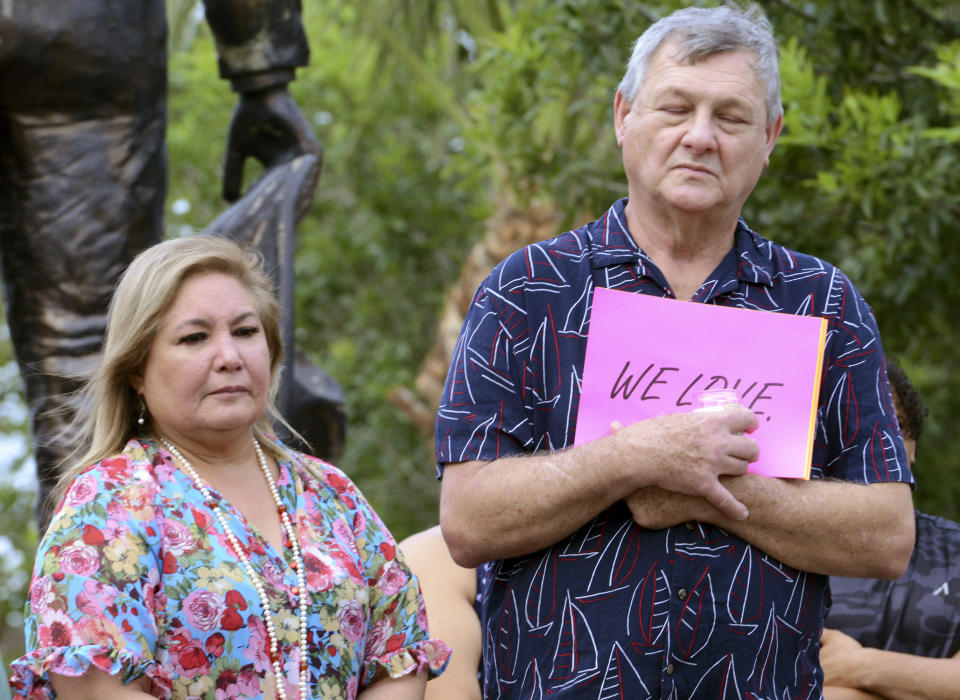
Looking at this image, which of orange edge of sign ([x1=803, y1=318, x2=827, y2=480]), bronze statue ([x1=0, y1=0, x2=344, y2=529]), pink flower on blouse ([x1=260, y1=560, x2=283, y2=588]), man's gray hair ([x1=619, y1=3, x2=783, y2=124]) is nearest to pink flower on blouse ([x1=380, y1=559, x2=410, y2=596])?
pink flower on blouse ([x1=260, y1=560, x2=283, y2=588])

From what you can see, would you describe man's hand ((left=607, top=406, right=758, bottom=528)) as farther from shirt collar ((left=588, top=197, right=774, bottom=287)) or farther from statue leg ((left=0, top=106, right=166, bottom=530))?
statue leg ((left=0, top=106, right=166, bottom=530))

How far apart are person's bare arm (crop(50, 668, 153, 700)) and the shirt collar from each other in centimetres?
101

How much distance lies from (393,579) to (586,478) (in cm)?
51

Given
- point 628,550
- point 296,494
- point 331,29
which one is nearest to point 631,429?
point 628,550

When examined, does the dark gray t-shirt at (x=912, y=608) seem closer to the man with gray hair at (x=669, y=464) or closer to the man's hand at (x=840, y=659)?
the man's hand at (x=840, y=659)

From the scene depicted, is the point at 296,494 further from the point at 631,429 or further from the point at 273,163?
the point at 273,163

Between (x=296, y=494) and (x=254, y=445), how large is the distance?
13cm

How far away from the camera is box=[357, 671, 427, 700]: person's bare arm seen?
7.38 feet

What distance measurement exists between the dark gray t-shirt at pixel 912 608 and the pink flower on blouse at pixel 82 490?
169 centimetres

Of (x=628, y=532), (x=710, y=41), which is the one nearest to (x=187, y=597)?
(x=628, y=532)

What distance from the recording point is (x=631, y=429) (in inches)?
78.8

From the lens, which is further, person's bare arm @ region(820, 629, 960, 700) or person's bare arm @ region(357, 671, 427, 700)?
person's bare arm @ region(820, 629, 960, 700)

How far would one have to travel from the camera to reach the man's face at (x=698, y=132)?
84.3 inches

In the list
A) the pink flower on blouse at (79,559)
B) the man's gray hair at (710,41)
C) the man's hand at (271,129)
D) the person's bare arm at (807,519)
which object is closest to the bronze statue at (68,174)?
the man's hand at (271,129)
